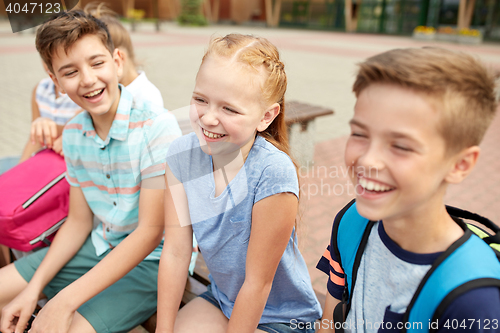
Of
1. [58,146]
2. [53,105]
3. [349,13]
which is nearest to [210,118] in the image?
[58,146]

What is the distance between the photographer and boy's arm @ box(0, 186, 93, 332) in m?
1.64

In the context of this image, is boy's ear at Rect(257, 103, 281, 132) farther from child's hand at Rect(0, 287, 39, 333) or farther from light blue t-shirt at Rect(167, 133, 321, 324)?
child's hand at Rect(0, 287, 39, 333)

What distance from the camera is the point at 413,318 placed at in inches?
39.2

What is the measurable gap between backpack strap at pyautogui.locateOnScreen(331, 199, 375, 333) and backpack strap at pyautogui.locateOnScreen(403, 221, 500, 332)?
22cm

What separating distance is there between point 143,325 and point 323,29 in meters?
25.3

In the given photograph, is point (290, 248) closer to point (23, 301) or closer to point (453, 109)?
point (453, 109)

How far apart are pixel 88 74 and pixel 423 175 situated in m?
1.43

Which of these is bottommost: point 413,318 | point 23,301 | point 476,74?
point 23,301

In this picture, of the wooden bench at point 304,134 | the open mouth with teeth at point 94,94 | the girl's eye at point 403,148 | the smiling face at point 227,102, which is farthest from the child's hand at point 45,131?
the wooden bench at point 304,134

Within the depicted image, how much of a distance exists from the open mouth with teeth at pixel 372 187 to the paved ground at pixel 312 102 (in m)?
0.29

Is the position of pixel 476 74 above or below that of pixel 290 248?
above

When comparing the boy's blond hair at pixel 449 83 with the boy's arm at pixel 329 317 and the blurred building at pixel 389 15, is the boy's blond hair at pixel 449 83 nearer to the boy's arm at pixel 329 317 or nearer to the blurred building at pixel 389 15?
the boy's arm at pixel 329 317

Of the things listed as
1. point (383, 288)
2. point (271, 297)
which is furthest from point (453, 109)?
point (271, 297)

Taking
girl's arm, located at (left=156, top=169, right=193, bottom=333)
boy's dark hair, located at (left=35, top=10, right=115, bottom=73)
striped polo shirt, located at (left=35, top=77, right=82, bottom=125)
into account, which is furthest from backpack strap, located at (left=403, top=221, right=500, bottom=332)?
striped polo shirt, located at (left=35, top=77, right=82, bottom=125)
